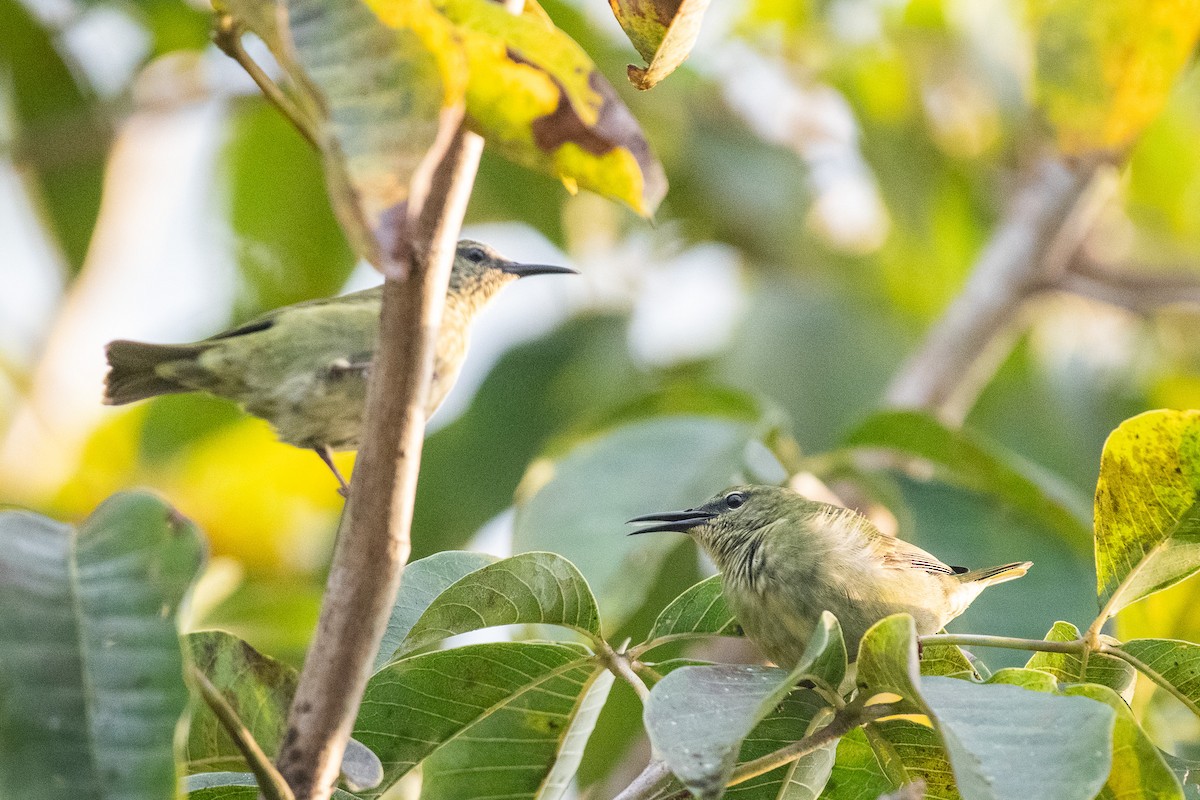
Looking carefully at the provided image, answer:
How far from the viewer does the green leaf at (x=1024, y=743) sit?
1.33 m

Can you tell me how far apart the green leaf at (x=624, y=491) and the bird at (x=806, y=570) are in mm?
77

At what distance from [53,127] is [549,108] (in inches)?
163

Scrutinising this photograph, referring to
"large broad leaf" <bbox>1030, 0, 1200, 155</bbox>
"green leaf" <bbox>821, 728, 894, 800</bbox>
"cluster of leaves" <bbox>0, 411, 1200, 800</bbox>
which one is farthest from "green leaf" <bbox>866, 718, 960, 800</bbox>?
"large broad leaf" <bbox>1030, 0, 1200, 155</bbox>

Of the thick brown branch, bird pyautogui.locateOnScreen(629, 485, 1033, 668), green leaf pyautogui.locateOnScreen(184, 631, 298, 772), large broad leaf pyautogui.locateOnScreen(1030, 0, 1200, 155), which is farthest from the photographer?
large broad leaf pyautogui.locateOnScreen(1030, 0, 1200, 155)

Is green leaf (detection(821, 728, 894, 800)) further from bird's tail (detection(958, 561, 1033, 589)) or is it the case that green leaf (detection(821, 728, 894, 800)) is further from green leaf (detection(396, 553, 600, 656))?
bird's tail (detection(958, 561, 1033, 589))

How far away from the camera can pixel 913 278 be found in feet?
20.6

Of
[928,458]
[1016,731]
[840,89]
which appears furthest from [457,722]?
[840,89]

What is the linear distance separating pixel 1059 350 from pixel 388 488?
539 centimetres

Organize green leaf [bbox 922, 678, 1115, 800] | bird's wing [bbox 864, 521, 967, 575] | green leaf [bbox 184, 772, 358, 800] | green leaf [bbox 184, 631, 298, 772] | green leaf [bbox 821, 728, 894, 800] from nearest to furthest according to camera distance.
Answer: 1. green leaf [bbox 922, 678, 1115, 800]
2. green leaf [bbox 184, 631, 298, 772]
3. green leaf [bbox 184, 772, 358, 800]
4. green leaf [bbox 821, 728, 894, 800]
5. bird's wing [bbox 864, 521, 967, 575]

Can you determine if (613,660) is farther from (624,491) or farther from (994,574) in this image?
(994,574)

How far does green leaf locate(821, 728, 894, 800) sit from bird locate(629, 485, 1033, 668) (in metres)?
0.42

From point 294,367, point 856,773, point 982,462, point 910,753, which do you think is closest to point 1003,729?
point 910,753

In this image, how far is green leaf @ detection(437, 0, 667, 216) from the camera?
1259 millimetres

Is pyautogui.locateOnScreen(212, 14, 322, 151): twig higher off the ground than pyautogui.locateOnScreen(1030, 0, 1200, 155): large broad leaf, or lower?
higher
